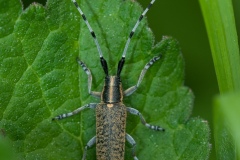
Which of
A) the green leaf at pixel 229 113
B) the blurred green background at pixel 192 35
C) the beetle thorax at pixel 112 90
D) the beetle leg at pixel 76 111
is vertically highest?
the blurred green background at pixel 192 35

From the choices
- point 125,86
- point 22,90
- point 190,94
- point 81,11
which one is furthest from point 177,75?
point 22,90

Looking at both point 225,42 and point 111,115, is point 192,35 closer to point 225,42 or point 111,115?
point 225,42

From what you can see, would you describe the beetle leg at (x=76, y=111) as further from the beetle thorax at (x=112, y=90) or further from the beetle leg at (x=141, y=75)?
the beetle leg at (x=141, y=75)

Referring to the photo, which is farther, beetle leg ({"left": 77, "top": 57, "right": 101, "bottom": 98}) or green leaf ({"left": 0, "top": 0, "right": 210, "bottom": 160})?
beetle leg ({"left": 77, "top": 57, "right": 101, "bottom": 98})

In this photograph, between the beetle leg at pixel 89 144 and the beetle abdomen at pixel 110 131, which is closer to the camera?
the beetle leg at pixel 89 144

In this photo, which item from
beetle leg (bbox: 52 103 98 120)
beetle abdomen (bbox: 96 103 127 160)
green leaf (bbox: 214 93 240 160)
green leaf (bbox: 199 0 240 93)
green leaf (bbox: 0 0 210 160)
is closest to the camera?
green leaf (bbox: 214 93 240 160)

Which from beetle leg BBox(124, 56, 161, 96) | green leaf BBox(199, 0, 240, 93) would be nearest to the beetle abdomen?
beetle leg BBox(124, 56, 161, 96)

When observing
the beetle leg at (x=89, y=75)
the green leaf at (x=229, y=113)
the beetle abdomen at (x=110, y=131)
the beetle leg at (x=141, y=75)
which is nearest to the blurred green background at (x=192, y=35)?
the beetle leg at (x=141, y=75)

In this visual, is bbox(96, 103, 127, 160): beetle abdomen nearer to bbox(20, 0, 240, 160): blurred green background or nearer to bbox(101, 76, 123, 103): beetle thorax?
bbox(101, 76, 123, 103): beetle thorax
